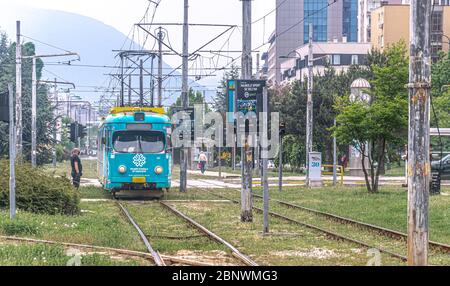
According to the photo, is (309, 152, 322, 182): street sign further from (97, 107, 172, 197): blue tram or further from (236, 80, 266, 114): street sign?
→ (236, 80, 266, 114): street sign

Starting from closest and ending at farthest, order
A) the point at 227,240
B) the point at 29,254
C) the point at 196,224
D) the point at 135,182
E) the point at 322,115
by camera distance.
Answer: the point at 29,254
the point at 227,240
the point at 196,224
the point at 135,182
the point at 322,115

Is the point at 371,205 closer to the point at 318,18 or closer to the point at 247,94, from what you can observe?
the point at 247,94

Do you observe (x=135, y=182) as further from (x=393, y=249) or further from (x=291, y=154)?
(x=291, y=154)

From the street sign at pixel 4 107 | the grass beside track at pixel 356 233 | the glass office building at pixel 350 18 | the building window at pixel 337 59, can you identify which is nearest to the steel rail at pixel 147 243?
the street sign at pixel 4 107

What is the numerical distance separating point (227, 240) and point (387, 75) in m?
16.2

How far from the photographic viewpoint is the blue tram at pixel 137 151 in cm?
3105

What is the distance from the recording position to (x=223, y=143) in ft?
Answer: 226

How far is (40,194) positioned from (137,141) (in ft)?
28.2

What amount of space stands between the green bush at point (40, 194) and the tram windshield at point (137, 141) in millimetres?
7547

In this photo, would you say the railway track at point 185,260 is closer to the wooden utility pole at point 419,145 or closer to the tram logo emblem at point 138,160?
the wooden utility pole at point 419,145

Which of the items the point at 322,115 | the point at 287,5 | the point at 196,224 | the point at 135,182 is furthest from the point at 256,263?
the point at 287,5

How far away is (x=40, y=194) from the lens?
904 inches

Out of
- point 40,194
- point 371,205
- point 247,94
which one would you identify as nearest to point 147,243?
point 247,94

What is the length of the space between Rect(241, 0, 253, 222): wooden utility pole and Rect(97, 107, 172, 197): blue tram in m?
9.40
